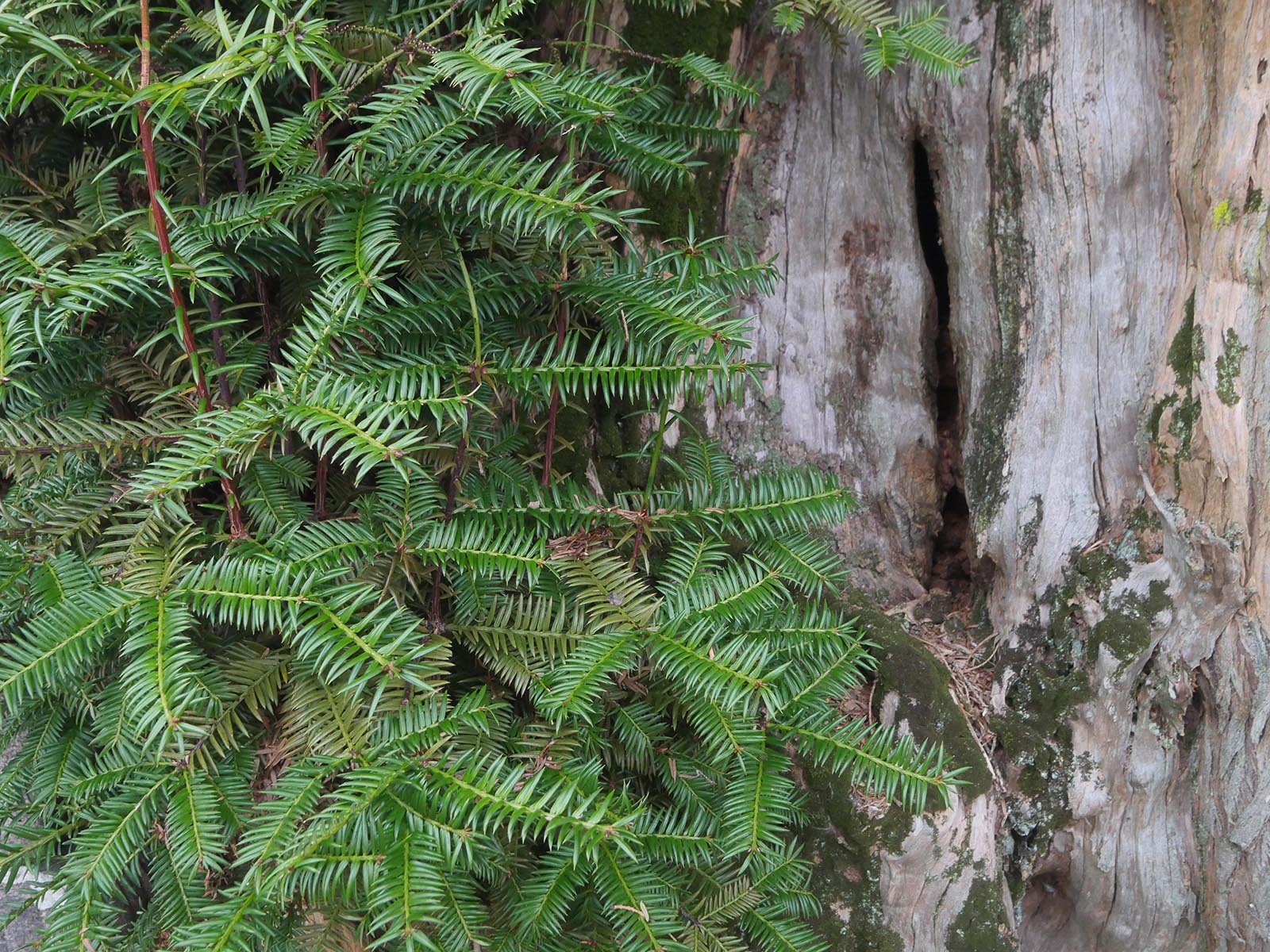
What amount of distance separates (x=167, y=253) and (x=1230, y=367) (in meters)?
1.93

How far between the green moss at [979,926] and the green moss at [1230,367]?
3.52 feet

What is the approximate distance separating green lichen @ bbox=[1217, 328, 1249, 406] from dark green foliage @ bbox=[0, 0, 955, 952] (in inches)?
31.7

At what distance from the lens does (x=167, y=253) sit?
4.24 feet

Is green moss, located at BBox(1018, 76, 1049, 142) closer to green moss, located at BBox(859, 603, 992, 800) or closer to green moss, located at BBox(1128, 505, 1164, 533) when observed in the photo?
green moss, located at BBox(1128, 505, 1164, 533)

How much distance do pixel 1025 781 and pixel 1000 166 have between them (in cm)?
136

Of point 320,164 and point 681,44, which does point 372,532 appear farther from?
point 681,44

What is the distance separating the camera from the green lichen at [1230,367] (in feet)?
5.61

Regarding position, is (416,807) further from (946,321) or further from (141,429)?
(946,321)

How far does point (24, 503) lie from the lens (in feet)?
4.81

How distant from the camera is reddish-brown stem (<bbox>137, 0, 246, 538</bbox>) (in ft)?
4.04

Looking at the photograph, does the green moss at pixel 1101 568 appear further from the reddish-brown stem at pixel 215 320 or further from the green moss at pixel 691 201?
the reddish-brown stem at pixel 215 320

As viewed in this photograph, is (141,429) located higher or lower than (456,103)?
lower

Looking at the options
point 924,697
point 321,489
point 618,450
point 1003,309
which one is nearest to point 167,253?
point 321,489

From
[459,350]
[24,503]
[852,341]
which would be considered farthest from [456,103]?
[852,341]
